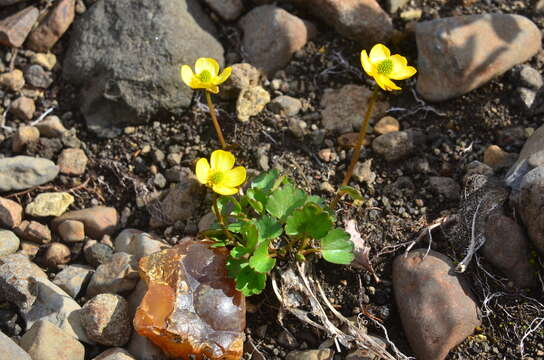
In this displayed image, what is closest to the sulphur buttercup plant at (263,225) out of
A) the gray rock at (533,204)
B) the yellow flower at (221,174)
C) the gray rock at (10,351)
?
the yellow flower at (221,174)

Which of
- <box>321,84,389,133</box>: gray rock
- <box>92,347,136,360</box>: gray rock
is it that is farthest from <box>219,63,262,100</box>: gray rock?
<box>92,347,136,360</box>: gray rock

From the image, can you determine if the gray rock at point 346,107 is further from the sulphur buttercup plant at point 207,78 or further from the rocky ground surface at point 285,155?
the sulphur buttercup plant at point 207,78

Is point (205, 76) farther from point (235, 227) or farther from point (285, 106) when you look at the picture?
point (235, 227)

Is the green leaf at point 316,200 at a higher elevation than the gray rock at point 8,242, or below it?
higher

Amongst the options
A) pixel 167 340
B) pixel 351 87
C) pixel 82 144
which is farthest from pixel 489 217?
pixel 82 144

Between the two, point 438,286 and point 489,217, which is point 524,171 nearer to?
point 489,217

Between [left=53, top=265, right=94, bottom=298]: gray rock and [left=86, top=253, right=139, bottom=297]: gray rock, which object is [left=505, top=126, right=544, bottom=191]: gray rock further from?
[left=53, top=265, right=94, bottom=298]: gray rock
